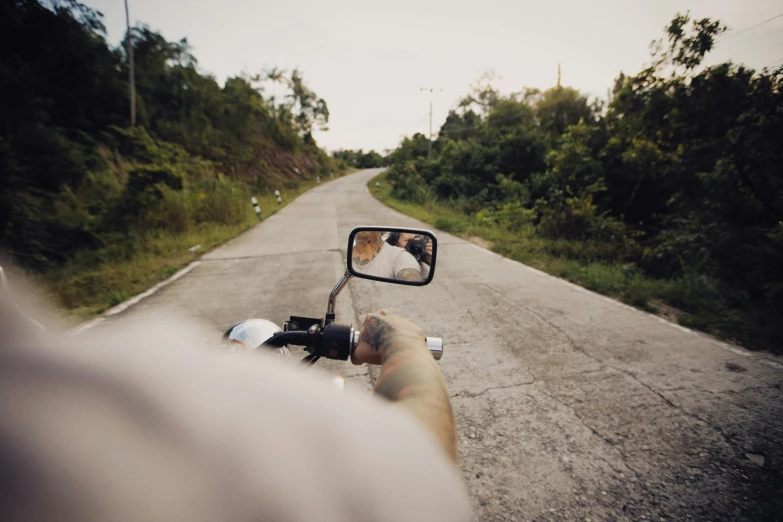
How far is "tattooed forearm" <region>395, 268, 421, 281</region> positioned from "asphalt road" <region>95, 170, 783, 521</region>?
1.24 meters

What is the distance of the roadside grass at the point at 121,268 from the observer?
488 centimetres

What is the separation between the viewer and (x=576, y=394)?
2.65m

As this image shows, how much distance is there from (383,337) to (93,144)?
1577cm

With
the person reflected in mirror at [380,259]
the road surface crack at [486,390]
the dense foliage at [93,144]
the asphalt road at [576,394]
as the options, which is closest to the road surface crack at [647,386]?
the asphalt road at [576,394]

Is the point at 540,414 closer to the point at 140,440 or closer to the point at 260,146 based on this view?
the point at 140,440

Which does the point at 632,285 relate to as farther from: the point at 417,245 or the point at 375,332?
the point at 375,332

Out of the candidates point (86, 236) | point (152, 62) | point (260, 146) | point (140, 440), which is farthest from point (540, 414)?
point (260, 146)

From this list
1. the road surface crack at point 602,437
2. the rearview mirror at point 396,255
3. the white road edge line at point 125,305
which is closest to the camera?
the rearview mirror at point 396,255

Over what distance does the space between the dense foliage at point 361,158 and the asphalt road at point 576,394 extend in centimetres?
7095

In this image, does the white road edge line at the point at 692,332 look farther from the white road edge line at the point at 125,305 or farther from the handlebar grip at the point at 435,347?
the white road edge line at the point at 125,305

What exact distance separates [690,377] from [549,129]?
18963 mm

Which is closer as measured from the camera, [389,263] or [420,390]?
[420,390]

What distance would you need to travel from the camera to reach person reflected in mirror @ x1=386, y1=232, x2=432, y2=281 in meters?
1.58

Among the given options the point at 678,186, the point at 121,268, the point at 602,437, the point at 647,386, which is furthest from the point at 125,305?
the point at 678,186
